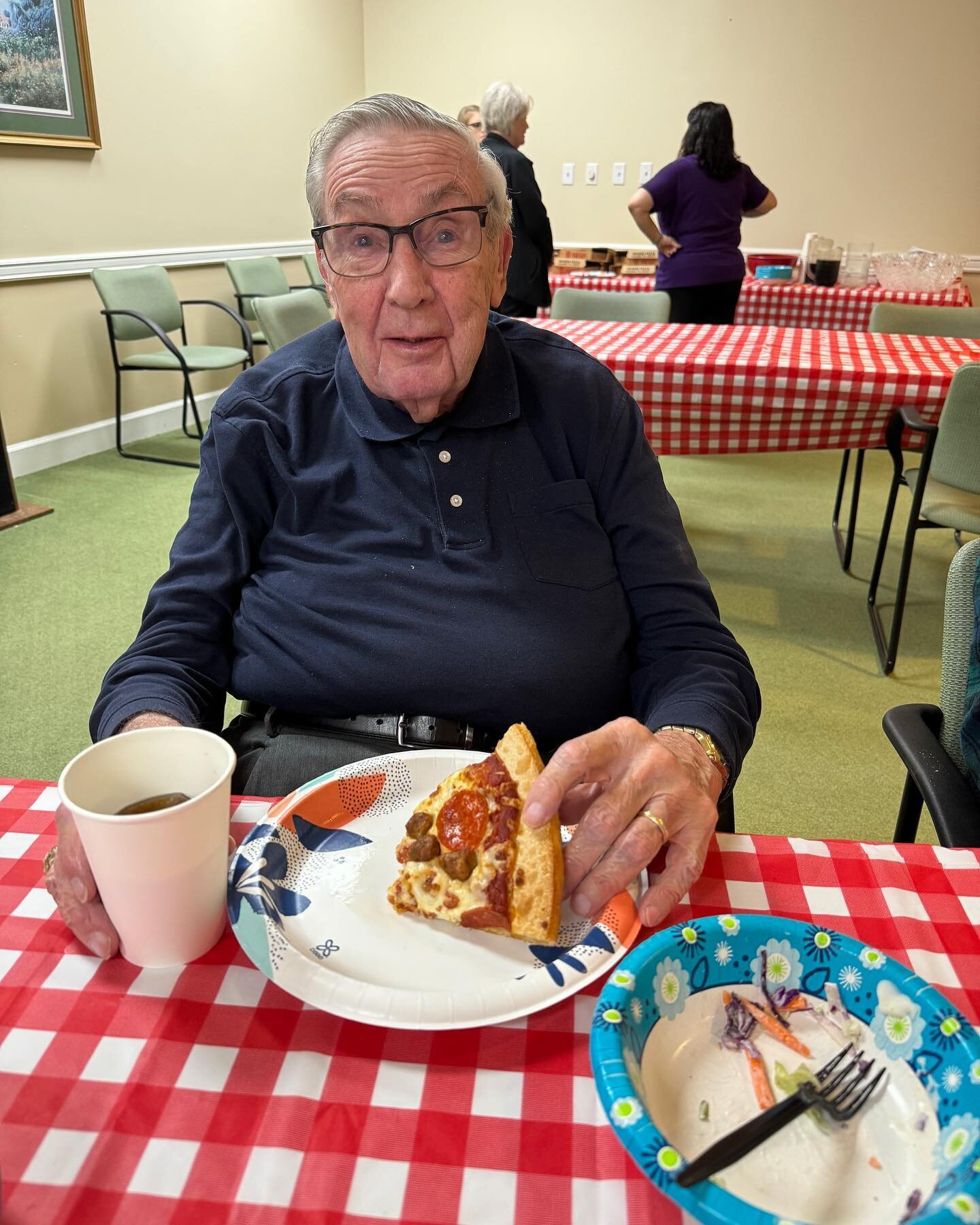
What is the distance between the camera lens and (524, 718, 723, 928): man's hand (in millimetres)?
685

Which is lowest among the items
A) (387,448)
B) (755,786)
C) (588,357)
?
(755,786)

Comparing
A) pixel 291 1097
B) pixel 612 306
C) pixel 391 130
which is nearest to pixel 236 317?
pixel 612 306

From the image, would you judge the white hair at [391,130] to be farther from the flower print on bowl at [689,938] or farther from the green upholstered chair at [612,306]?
the green upholstered chair at [612,306]

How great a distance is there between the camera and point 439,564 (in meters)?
1.10

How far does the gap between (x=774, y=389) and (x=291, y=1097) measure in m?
2.56

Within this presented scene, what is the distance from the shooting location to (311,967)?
24.2 inches

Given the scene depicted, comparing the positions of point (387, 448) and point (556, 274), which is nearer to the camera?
point (387, 448)

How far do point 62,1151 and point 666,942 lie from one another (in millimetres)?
391

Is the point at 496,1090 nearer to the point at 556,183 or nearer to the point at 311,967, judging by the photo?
the point at 311,967

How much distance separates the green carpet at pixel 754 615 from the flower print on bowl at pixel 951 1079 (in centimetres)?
153

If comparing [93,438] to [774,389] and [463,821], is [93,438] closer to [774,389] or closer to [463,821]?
[774,389]

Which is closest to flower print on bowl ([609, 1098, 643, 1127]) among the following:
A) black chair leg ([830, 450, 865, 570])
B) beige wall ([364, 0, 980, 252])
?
black chair leg ([830, 450, 865, 570])

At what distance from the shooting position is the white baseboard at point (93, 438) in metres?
4.22

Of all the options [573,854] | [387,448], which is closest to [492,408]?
[387,448]
